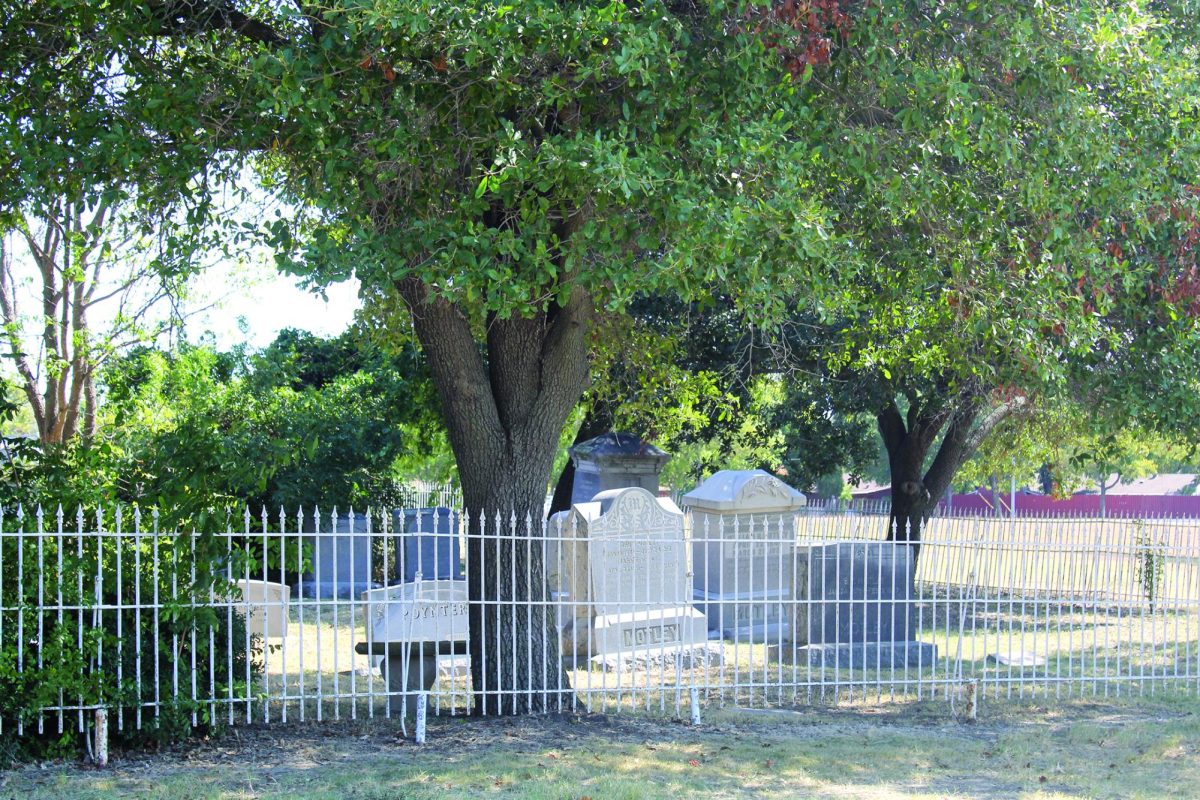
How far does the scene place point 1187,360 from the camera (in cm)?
955

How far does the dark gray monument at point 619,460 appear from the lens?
17828mm

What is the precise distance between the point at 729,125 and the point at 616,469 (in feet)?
35.8

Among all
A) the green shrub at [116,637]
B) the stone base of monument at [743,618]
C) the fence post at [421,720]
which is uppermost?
the green shrub at [116,637]

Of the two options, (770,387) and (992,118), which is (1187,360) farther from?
(770,387)

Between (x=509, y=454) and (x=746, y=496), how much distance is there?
238 inches

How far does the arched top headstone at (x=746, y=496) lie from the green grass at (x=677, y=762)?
5104mm

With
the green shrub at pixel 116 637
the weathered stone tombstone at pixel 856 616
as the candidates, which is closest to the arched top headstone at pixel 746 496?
the weathered stone tombstone at pixel 856 616

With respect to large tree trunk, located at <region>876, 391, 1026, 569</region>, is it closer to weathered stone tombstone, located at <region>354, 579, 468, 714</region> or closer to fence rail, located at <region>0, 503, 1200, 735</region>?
fence rail, located at <region>0, 503, 1200, 735</region>

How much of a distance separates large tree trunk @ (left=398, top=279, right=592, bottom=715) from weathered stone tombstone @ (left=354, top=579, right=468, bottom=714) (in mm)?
430

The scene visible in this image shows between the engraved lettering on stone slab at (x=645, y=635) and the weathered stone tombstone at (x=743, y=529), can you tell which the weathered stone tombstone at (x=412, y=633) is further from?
the weathered stone tombstone at (x=743, y=529)

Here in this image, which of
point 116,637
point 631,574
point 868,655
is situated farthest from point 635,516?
point 116,637

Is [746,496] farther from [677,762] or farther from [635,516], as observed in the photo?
[677,762]

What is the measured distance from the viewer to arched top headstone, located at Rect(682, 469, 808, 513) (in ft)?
47.9

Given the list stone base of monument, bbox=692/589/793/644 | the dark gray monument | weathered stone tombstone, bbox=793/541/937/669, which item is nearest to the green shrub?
weathered stone tombstone, bbox=793/541/937/669
